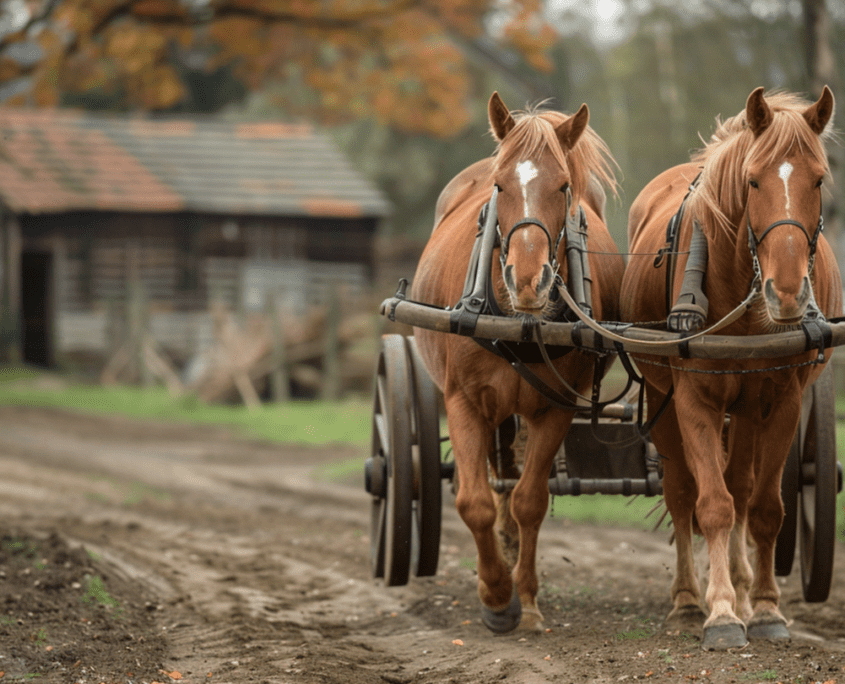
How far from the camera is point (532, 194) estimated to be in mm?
4262

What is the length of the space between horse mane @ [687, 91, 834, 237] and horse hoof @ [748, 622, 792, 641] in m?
1.68

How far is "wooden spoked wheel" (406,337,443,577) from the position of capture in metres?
5.22

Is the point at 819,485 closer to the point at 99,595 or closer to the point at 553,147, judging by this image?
the point at 553,147

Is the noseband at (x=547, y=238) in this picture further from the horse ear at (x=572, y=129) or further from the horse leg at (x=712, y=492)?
the horse leg at (x=712, y=492)

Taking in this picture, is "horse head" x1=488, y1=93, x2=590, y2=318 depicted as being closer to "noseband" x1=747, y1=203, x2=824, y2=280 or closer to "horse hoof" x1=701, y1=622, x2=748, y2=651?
"noseband" x1=747, y1=203, x2=824, y2=280

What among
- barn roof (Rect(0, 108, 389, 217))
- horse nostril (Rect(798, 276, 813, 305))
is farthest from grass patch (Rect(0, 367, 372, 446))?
horse nostril (Rect(798, 276, 813, 305))

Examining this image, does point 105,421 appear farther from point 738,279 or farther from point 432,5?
point 738,279

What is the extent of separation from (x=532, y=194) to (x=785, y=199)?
95cm

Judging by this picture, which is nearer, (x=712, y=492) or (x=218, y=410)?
(x=712, y=492)

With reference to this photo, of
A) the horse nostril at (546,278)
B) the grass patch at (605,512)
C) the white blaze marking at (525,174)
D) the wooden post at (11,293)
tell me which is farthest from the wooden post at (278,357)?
the horse nostril at (546,278)

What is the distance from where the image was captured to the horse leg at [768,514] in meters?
4.43

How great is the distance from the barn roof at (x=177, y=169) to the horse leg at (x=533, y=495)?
17609 millimetres

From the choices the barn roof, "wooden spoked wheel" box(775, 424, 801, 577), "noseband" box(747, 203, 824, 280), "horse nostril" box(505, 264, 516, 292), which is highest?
the barn roof

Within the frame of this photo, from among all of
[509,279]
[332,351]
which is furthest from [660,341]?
[332,351]
